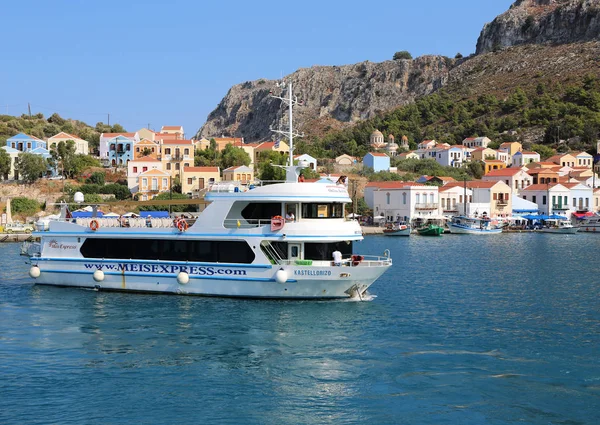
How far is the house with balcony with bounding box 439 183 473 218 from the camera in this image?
78875 millimetres

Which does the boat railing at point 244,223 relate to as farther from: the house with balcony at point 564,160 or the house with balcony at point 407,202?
the house with balcony at point 564,160

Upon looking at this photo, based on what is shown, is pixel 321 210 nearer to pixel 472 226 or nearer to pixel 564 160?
pixel 472 226

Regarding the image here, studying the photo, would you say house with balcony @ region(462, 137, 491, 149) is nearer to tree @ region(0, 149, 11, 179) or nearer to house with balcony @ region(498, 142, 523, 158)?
house with balcony @ region(498, 142, 523, 158)

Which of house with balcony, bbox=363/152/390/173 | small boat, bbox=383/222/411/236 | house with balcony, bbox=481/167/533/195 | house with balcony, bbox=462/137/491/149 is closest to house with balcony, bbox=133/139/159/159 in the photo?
house with balcony, bbox=363/152/390/173

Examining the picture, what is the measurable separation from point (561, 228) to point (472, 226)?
32.8ft

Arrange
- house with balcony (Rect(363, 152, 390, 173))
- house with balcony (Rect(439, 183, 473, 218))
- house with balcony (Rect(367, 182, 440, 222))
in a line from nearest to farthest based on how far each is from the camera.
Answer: house with balcony (Rect(367, 182, 440, 222)), house with balcony (Rect(439, 183, 473, 218)), house with balcony (Rect(363, 152, 390, 173))

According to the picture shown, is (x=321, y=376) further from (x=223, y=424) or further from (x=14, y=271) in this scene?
(x=14, y=271)

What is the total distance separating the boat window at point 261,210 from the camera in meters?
25.0

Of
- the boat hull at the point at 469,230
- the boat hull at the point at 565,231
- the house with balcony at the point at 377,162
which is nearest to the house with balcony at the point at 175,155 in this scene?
the house with balcony at the point at 377,162

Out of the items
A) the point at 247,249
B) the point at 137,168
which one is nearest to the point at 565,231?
the point at 137,168

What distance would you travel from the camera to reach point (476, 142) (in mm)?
119125

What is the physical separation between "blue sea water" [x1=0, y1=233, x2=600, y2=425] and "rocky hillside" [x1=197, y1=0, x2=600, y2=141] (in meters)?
127

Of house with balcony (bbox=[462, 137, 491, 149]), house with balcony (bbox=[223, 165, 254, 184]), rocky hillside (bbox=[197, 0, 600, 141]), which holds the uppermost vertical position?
rocky hillside (bbox=[197, 0, 600, 141])

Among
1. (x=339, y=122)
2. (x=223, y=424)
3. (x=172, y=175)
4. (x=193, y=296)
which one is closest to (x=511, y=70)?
(x=339, y=122)
